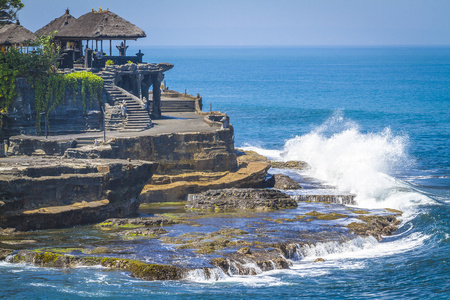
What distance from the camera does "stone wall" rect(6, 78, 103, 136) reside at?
176ft

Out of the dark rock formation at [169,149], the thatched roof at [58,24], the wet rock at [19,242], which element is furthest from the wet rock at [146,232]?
the thatched roof at [58,24]

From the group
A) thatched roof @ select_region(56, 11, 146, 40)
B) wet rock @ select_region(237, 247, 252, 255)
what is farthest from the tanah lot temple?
wet rock @ select_region(237, 247, 252, 255)

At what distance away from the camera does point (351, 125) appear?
9675cm

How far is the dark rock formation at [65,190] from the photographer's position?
41094 mm

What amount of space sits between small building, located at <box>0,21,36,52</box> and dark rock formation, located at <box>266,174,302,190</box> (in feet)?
69.8

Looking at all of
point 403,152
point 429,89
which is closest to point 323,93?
point 429,89

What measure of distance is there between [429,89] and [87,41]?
9942cm

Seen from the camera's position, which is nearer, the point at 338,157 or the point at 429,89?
the point at 338,157

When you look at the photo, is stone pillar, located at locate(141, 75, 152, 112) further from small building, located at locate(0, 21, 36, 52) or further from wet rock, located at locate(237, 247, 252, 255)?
wet rock, located at locate(237, 247, 252, 255)

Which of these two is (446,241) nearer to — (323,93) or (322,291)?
(322,291)

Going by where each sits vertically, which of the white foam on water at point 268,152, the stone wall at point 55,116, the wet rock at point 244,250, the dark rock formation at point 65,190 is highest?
the stone wall at point 55,116

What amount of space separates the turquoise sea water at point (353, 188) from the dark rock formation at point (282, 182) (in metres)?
3.49

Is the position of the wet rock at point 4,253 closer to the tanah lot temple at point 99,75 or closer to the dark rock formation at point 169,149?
the dark rock formation at point 169,149

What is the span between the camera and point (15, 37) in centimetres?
5856
